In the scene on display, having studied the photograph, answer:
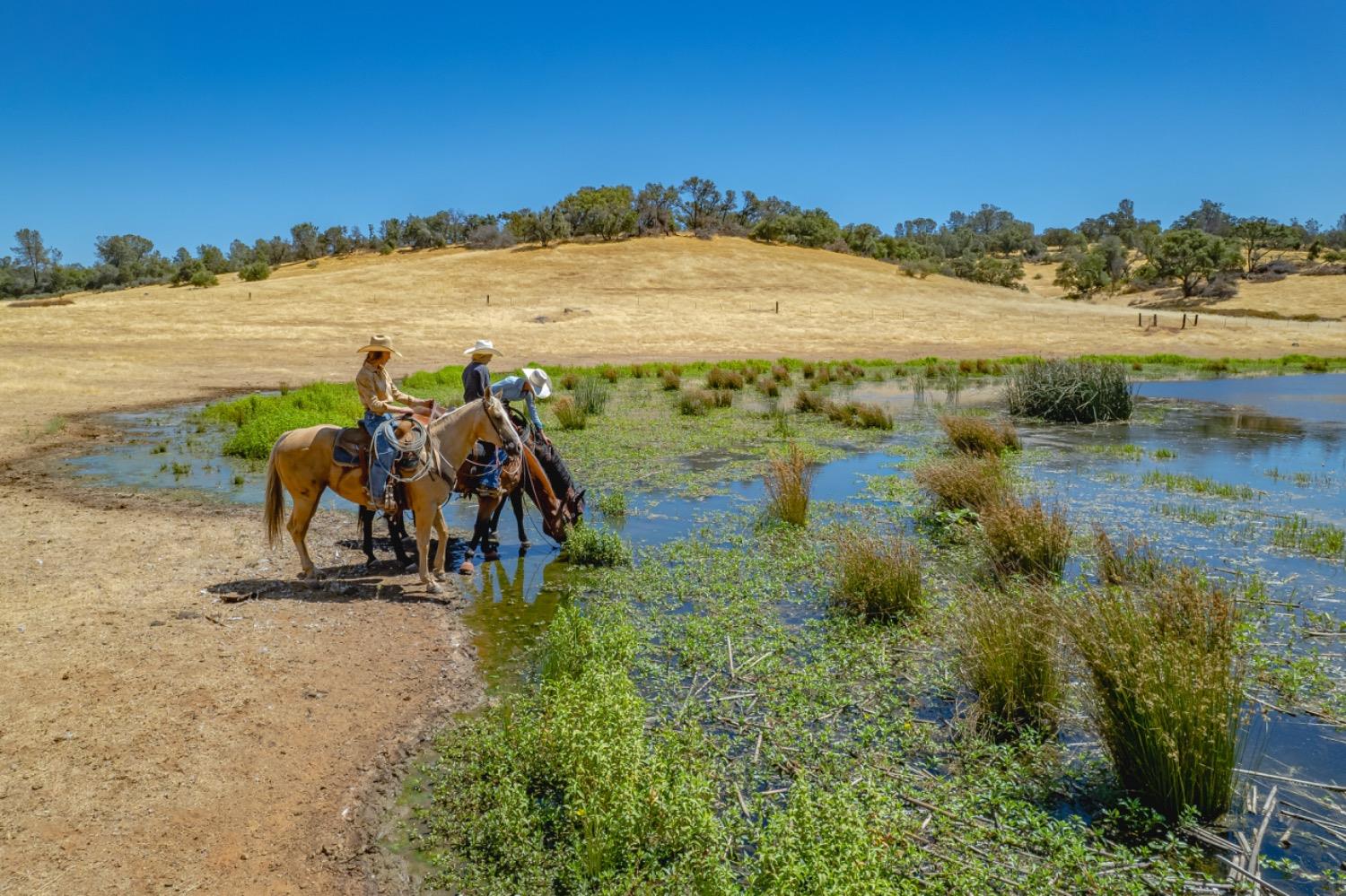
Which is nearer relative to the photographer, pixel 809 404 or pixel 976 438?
pixel 976 438

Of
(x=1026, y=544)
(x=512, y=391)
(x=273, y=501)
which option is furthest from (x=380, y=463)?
(x=1026, y=544)

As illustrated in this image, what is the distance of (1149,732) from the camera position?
4.40 metres

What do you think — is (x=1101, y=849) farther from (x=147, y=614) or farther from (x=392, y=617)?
(x=147, y=614)

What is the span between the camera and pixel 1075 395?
20.0 meters

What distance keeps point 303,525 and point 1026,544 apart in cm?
707

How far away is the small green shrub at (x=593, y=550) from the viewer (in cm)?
874

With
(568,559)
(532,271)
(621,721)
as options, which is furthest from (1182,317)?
(621,721)

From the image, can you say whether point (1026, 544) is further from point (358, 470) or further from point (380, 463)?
point (358, 470)

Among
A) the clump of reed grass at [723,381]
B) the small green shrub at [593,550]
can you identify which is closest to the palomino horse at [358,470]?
the small green shrub at [593,550]

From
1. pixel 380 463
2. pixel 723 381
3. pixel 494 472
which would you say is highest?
pixel 380 463

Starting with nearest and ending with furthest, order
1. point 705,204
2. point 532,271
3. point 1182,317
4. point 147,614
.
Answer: point 147,614
point 1182,317
point 532,271
point 705,204

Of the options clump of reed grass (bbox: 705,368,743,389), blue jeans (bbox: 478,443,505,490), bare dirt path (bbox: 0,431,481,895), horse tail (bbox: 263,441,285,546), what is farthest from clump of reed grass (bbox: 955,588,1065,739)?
clump of reed grass (bbox: 705,368,743,389)

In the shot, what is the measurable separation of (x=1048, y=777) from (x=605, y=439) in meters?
12.6

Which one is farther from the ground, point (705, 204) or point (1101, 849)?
point (705, 204)
